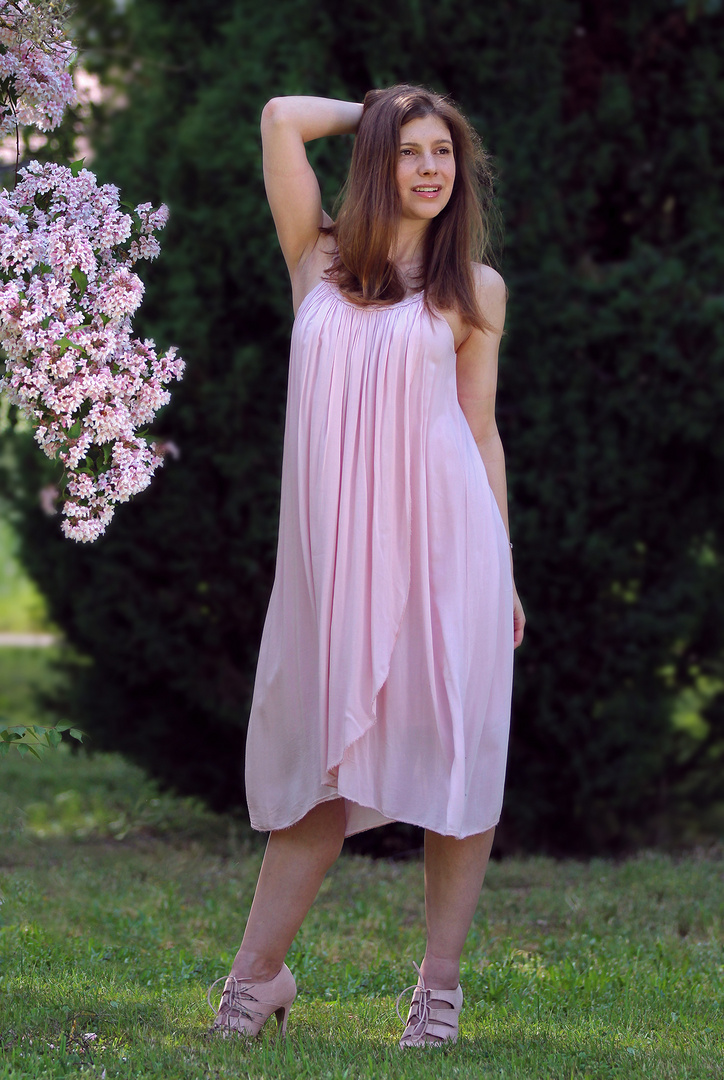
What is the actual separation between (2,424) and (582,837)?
267 cm

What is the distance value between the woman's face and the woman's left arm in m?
0.17

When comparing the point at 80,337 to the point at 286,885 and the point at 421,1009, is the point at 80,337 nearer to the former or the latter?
the point at 286,885

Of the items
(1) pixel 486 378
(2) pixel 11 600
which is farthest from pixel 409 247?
(2) pixel 11 600

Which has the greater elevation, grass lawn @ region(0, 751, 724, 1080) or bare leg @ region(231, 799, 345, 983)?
bare leg @ region(231, 799, 345, 983)

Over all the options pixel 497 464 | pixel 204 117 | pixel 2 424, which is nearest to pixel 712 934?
pixel 497 464

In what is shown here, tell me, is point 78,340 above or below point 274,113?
below

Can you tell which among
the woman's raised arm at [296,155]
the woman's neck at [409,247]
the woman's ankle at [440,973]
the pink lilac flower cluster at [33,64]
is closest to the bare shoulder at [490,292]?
the woman's neck at [409,247]

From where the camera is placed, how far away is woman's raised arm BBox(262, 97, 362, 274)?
243 centimetres

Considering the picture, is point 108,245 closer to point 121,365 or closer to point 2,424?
point 121,365

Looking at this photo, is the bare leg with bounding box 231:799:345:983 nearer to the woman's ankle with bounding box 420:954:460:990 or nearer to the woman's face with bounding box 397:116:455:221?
the woman's ankle with bounding box 420:954:460:990

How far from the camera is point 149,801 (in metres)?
5.44

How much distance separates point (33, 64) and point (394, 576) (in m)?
1.27

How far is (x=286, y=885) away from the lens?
2406mm

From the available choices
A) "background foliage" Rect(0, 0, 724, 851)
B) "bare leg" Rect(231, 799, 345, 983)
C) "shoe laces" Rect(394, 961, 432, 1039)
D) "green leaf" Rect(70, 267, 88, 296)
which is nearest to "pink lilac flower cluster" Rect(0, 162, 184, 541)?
"green leaf" Rect(70, 267, 88, 296)
